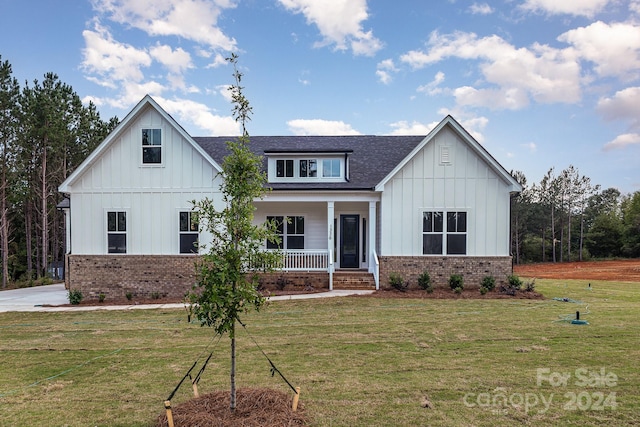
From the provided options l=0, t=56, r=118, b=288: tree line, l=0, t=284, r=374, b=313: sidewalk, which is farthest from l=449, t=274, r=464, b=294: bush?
l=0, t=56, r=118, b=288: tree line

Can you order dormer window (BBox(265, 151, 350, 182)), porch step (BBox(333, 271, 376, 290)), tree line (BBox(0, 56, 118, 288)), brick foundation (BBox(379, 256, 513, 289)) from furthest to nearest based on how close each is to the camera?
tree line (BBox(0, 56, 118, 288)) → dormer window (BBox(265, 151, 350, 182)) → porch step (BBox(333, 271, 376, 290)) → brick foundation (BBox(379, 256, 513, 289))

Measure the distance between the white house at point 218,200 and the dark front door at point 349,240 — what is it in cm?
120

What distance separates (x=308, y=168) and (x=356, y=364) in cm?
1078

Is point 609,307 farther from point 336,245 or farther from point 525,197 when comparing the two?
A: point 525,197

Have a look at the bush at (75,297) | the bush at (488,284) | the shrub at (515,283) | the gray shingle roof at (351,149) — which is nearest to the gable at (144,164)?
the gray shingle roof at (351,149)

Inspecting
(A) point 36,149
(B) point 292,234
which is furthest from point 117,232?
(A) point 36,149

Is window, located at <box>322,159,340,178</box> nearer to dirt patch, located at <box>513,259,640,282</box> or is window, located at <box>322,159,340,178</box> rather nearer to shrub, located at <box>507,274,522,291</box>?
shrub, located at <box>507,274,522,291</box>

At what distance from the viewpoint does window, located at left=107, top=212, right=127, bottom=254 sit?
538 inches

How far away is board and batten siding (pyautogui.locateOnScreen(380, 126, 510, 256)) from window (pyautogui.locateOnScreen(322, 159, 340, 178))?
8.63ft

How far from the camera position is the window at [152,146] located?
44.6 feet

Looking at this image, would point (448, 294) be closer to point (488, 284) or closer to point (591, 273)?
point (488, 284)

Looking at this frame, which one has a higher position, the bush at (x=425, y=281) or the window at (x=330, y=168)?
the window at (x=330, y=168)

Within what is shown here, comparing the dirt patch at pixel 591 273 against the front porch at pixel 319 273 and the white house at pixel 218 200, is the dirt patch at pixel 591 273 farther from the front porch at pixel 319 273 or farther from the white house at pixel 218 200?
the front porch at pixel 319 273

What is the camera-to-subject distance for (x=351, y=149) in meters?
16.5
